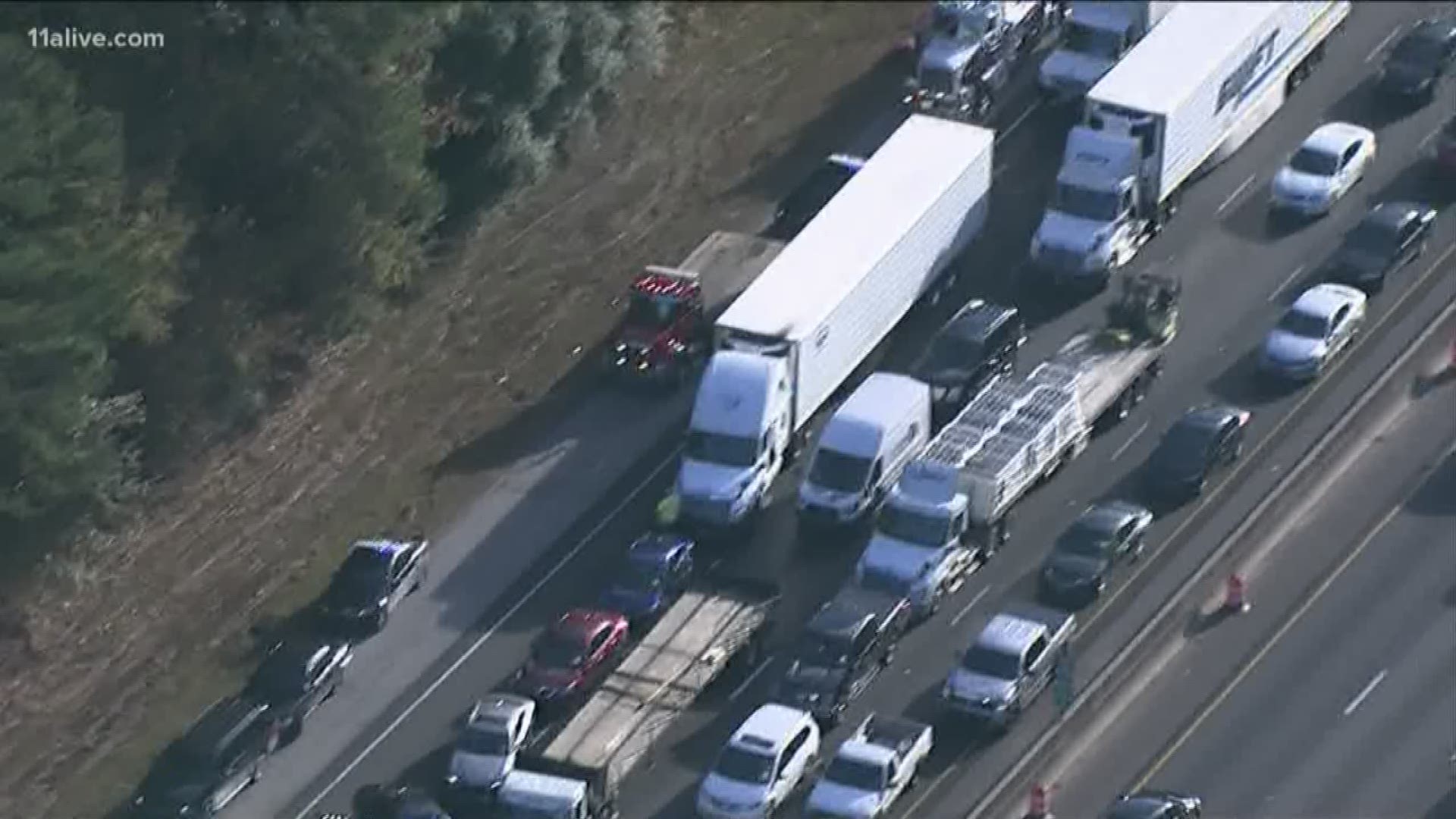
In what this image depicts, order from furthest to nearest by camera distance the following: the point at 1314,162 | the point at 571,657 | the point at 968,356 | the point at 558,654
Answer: the point at 1314,162 < the point at 968,356 < the point at 558,654 < the point at 571,657

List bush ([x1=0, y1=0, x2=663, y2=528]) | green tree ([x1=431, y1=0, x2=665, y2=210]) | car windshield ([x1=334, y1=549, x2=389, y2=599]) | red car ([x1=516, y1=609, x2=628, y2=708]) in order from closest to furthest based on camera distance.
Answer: red car ([x1=516, y1=609, x2=628, y2=708]) < bush ([x1=0, y1=0, x2=663, y2=528]) < car windshield ([x1=334, y1=549, x2=389, y2=599]) < green tree ([x1=431, y1=0, x2=665, y2=210])

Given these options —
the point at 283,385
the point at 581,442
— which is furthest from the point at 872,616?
the point at 283,385

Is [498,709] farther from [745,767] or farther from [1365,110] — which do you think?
[1365,110]

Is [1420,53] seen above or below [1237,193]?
Answer: above

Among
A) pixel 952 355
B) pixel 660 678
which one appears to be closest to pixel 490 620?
pixel 660 678

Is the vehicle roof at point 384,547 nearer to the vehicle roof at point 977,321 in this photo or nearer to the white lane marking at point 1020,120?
the vehicle roof at point 977,321

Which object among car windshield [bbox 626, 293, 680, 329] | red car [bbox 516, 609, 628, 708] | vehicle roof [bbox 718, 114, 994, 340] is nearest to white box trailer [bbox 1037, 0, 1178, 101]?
vehicle roof [bbox 718, 114, 994, 340]

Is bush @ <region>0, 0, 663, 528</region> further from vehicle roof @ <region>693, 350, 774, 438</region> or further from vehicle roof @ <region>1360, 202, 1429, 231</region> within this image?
vehicle roof @ <region>1360, 202, 1429, 231</region>
